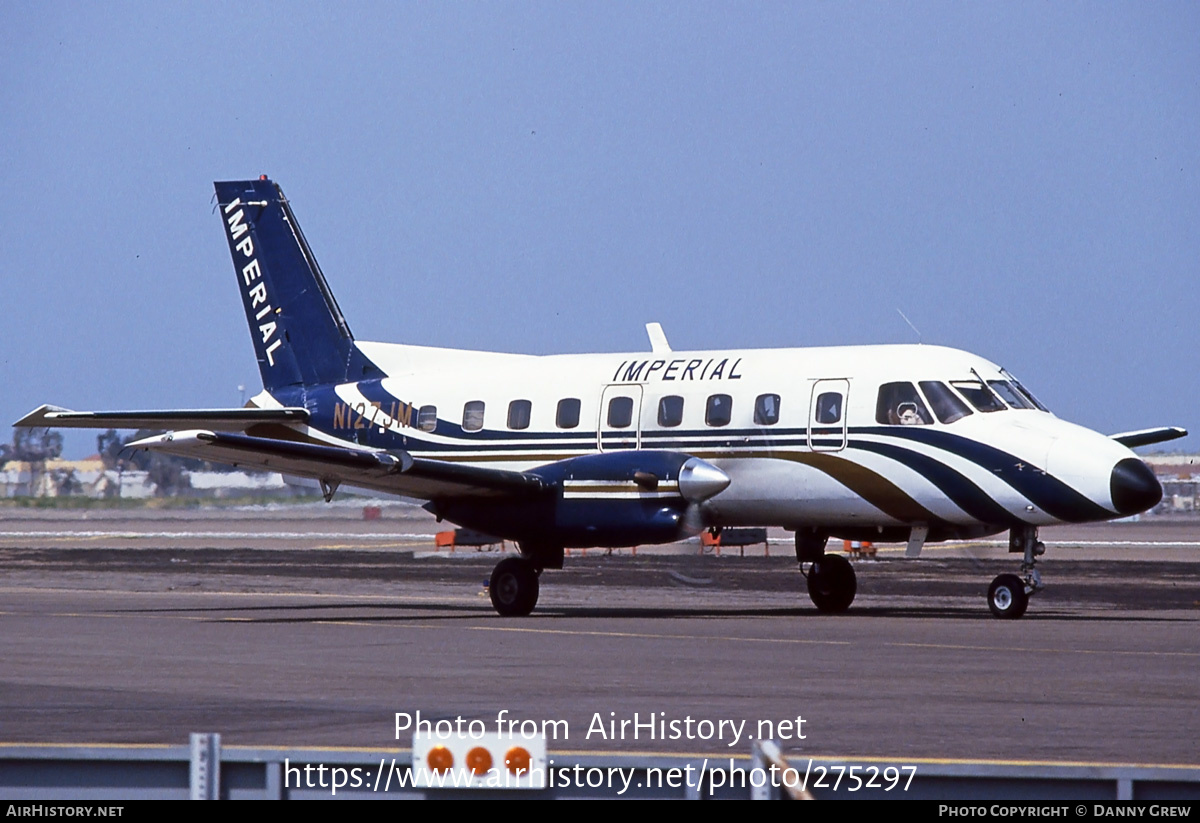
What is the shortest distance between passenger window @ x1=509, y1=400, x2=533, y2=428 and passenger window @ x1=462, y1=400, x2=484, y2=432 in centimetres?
49

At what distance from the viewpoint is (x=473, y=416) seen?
79.7 ft

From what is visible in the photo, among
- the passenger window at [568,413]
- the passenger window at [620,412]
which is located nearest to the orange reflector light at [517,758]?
the passenger window at [620,412]

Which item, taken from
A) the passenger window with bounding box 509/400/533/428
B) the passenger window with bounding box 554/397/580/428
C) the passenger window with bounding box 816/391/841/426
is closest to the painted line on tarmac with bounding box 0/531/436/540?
the passenger window with bounding box 509/400/533/428

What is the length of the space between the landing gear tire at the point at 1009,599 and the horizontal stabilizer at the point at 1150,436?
11.7 ft

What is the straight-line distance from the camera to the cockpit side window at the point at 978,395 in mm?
21062

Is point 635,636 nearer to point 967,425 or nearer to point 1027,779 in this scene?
point 967,425

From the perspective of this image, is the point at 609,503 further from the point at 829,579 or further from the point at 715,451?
the point at 829,579

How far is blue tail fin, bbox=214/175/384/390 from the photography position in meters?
26.9

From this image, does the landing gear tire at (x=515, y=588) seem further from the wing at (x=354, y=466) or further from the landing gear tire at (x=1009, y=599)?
the landing gear tire at (x=1009, y=599)

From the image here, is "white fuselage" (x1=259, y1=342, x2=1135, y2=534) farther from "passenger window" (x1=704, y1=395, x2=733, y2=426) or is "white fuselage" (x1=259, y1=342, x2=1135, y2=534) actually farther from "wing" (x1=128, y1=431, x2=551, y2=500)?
"wing" (x1=128, y1=431, x2=551, y2=500)

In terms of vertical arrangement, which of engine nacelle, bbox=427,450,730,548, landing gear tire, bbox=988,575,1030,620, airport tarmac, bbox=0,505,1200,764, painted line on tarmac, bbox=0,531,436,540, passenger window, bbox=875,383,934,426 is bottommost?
airport tarmac, bbox=0,505,1200,764

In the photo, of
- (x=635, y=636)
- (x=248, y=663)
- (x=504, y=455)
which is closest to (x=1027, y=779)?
(x=248, y=663)

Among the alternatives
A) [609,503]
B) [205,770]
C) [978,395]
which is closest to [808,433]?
[978,395]
